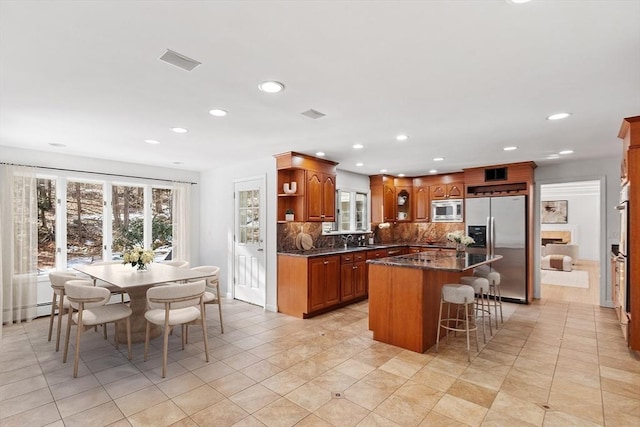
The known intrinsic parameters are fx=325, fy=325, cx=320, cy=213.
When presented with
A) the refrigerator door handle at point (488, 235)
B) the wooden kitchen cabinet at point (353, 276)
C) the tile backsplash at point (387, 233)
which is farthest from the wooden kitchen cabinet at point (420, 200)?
the wooden kitchen cabinet at point (353, 276)

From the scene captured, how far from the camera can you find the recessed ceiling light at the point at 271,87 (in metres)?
2.41

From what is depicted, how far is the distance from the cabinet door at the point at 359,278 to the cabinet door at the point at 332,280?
0.47 metres

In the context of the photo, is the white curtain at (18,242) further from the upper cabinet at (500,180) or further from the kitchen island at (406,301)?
the upper cabinet at (500,180)

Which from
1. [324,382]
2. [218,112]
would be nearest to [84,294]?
[218,112]

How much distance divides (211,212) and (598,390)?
19.7ft

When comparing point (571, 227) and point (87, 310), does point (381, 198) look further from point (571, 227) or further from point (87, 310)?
point (571, 227)

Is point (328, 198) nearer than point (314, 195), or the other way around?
point (314, 195)

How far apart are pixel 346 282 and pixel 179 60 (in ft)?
14.0

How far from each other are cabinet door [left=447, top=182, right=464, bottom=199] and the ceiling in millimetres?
2797

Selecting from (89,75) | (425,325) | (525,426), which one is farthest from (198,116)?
(525,426)

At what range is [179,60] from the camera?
2062mm

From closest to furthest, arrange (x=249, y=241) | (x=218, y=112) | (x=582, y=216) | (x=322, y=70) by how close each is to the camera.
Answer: (x=322, y=70)
(x=218, y=112)
(x=249, y=241)
(x=582, y=216)

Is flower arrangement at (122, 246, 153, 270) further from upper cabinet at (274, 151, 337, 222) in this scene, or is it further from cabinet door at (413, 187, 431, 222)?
cabinet door at (413, 187, 431, 222)

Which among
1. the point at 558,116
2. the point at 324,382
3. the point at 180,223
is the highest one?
the point at 558,116
